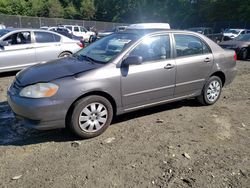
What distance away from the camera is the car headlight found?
4.18 meters

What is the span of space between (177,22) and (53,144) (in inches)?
2282

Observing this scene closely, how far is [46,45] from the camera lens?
9469mm

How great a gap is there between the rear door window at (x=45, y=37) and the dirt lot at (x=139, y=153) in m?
4.09

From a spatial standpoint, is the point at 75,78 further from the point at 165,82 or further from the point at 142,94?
the point at 165,82

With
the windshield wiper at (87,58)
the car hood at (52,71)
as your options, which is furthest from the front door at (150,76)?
the car hood at (52,71)

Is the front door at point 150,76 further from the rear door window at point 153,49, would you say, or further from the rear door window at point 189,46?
the rear door window at point 189,46

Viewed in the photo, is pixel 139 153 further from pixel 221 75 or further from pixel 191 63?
pixel 221 75

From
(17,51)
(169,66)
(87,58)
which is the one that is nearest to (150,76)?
(169,66)

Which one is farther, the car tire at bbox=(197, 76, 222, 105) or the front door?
the car tire at bbox=(197, 76, 222, 105)

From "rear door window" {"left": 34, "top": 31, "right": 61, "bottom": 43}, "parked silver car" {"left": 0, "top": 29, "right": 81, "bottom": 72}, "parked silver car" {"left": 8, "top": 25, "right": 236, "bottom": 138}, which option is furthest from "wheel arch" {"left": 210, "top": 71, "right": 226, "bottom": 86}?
"rear door window" {"left": 34, "top": 31, "right": 61, "bottom": 43}

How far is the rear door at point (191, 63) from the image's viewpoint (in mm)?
5457

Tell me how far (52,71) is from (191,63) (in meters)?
2.55

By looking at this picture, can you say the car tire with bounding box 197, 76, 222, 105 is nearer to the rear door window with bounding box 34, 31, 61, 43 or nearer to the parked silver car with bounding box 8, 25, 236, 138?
the parked silver car with bounding box 8, 25, 236, 138

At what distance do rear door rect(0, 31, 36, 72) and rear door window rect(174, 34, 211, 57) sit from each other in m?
5.23
